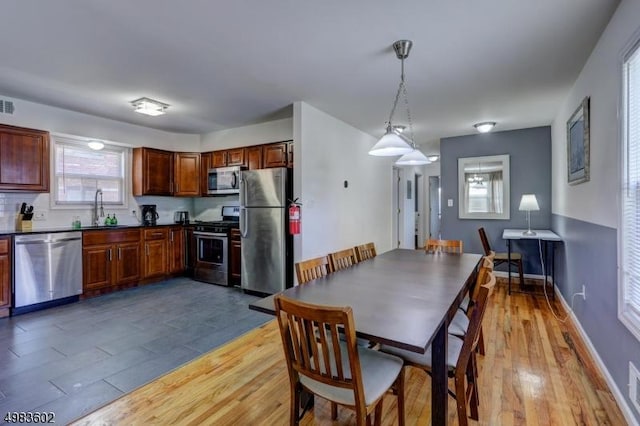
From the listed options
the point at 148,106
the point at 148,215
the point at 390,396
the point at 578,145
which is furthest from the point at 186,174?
the point at 578,145

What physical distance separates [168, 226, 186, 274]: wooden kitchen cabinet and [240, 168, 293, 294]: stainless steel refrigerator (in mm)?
1457

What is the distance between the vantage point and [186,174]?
540 cm

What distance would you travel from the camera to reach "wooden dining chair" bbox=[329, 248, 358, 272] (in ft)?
8.04

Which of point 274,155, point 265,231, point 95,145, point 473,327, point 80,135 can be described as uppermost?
point 80,135

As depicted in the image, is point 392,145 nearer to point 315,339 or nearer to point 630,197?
point 630,197

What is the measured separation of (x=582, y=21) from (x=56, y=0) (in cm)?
342

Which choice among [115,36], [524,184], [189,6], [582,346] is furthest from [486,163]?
[115,36]

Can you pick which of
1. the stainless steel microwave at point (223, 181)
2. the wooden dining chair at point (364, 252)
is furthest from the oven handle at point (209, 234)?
the wooden dining chair at point (364, 252)

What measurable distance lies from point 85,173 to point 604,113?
5998mm

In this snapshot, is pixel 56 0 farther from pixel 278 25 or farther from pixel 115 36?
pixel 278 25

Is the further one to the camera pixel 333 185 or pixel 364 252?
pixel 333 185

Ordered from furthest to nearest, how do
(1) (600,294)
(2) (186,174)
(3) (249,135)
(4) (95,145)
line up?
(2) (186,174) → (3) (249,135) → (4) (95,145) → (1) (600,294)

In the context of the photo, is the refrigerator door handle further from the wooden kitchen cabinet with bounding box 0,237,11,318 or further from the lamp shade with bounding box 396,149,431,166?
the wooden kitchen cabinet with bounding box 0,237,11,318

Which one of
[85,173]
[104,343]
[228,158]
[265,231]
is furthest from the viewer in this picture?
[228,158]
